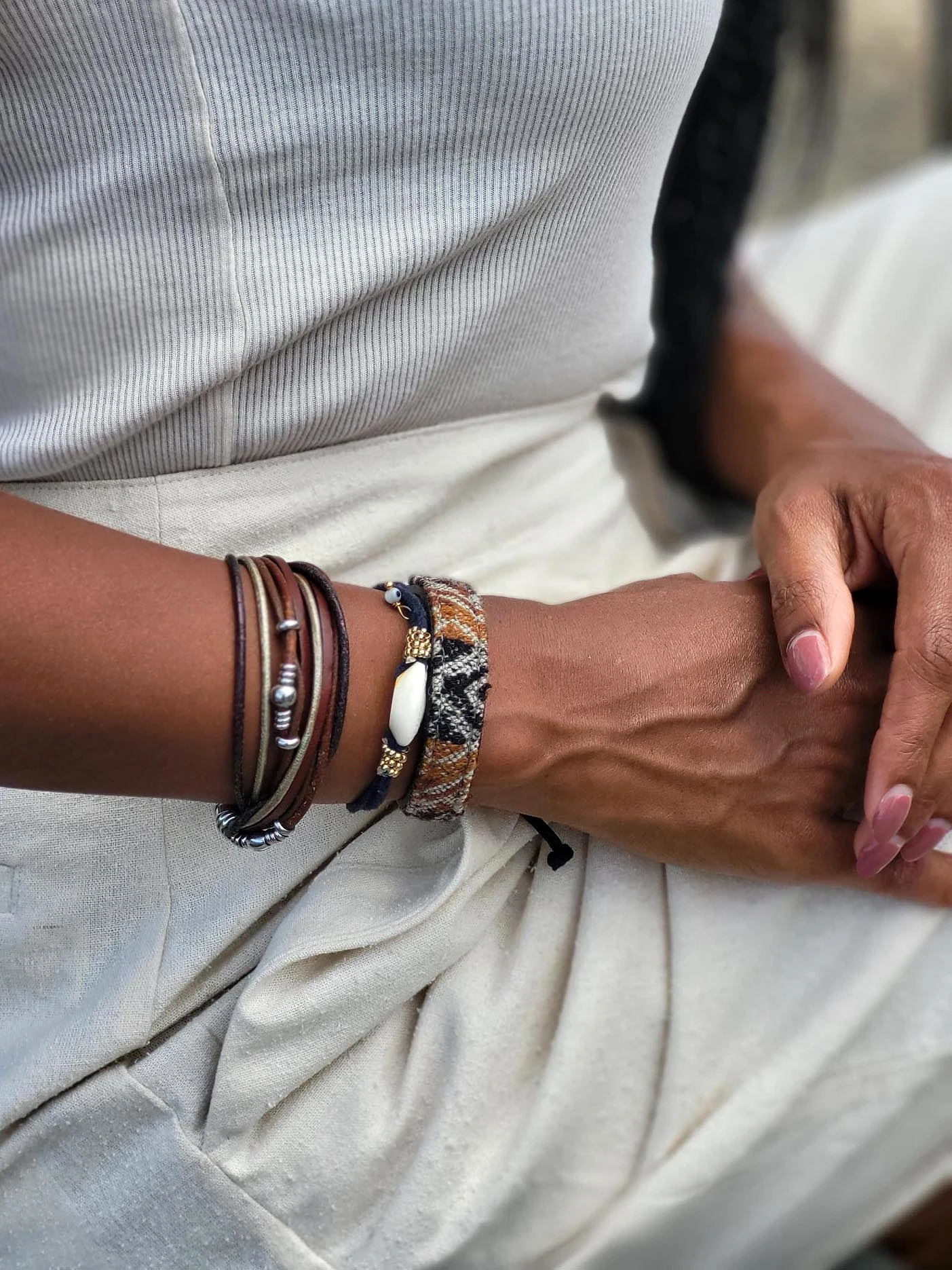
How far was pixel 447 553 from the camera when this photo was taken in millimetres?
873

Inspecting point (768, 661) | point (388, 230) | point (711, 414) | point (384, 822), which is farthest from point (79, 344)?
point (711, 414)

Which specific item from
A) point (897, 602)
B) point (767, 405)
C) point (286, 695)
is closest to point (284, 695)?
point (286, 695)

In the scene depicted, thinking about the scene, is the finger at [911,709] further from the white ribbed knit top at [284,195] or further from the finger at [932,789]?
the white ribbed knit top at [284,195]

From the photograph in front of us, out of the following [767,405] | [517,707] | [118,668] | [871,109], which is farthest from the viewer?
[871,109]

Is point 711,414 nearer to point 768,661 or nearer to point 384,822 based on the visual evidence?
point 768,661

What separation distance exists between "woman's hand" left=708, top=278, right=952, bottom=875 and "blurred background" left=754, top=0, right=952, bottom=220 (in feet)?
5.92

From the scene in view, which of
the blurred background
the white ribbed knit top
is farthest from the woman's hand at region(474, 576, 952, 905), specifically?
the blurred background

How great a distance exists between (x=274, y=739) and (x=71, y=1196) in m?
0.36

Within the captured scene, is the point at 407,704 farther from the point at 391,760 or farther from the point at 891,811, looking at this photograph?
the point at 891,811

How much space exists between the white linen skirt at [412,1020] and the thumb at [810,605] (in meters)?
0.12

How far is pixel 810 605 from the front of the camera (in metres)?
0.77

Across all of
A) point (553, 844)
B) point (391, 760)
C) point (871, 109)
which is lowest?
point (553, 844)

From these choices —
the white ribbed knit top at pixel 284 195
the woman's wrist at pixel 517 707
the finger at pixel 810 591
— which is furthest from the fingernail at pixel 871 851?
the white ribbed knit top at pixel 284 195

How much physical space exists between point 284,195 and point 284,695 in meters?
0.33
